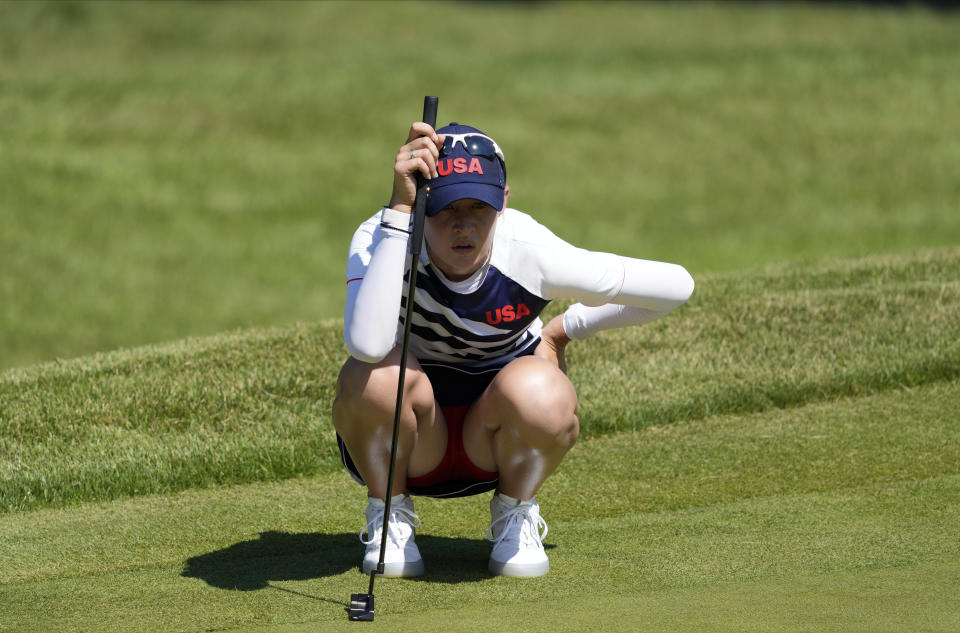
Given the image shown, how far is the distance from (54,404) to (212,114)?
529 inches

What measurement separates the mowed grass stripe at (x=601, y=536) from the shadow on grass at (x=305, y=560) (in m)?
0.01

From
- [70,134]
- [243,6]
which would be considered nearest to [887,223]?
[70,134]

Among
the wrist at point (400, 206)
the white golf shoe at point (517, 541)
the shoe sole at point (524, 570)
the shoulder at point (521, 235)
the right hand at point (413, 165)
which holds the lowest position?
the shoe sole at point (524, 570)

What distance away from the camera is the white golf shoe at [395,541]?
380 centimetres

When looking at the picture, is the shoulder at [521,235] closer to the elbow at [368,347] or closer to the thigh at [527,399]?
the thigh at [527,399]

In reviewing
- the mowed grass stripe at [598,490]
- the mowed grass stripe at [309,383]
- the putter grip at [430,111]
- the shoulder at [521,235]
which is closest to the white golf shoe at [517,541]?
the mowed grass stripe at [598,490]

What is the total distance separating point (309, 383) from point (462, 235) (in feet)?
8.92

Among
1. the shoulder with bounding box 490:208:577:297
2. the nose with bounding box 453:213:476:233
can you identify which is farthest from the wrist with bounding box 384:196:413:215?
the shoulder with bounding box 490:208:577:297

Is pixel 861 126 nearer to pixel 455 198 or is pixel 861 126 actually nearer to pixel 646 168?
pixel 646 168

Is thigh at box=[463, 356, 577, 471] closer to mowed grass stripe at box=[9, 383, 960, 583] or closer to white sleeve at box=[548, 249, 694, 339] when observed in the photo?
white sleeve at box=[548, 249, 694, 339]

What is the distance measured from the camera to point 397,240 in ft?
11.7

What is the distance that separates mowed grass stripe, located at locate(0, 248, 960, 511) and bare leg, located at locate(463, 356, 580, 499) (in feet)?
5.43

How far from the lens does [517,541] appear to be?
3.80 meters

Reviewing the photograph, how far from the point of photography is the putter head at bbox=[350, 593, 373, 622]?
10.8 ft
